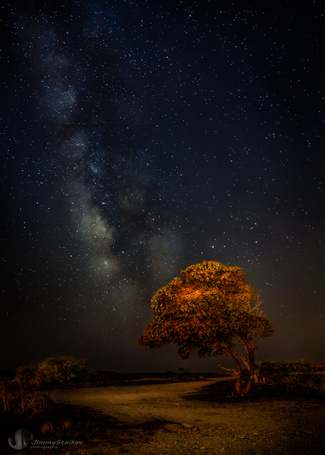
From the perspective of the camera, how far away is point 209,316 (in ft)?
47.7

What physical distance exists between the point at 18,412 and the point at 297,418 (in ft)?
26.9

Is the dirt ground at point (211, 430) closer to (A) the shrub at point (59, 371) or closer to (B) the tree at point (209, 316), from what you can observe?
(B) the tree at point (209, 316)

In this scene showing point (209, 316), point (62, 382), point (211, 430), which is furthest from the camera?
point (62, 382)

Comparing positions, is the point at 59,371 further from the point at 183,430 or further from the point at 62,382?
the point at 183,430

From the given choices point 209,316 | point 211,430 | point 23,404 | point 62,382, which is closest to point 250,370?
point 209,316

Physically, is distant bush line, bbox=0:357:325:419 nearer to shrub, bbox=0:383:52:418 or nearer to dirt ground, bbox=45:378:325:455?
shrub, bbox=0:383:52:418

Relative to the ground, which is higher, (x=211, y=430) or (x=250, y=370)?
(x=250, y=370)

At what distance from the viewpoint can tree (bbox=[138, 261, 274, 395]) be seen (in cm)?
1466

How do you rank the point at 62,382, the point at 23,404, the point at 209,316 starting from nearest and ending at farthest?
the point at 23,404 → the point at 209,316 → the point at 62,382

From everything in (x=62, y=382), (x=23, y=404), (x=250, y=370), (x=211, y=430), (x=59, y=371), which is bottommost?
(x=62, y=382)

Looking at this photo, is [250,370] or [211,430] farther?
[250,370]

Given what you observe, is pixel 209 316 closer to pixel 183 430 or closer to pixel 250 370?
pixel 250 370

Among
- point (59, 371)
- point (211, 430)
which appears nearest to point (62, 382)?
point (59, 371)

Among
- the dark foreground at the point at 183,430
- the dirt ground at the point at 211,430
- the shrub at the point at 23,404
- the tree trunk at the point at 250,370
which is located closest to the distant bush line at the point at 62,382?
the shrub at the point at 23,404
